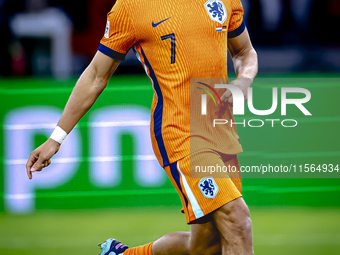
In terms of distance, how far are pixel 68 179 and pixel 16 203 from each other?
0.57 meters

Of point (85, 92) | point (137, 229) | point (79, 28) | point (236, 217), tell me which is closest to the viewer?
point (236, 217)

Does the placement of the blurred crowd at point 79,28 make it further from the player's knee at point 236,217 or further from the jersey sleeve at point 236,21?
the player's knee at point 236,217

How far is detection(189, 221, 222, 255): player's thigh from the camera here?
2.77 meters

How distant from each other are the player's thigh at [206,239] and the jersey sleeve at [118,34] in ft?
3.28

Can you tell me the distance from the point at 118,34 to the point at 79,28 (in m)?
6.06

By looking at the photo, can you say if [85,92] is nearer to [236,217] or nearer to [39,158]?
[39,158]

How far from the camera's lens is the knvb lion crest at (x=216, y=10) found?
8.70 feet

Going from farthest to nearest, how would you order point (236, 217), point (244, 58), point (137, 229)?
point (137, 229) → point (244, 58) → point (236, 217)

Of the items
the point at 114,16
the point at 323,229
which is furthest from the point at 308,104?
the point at 114,16

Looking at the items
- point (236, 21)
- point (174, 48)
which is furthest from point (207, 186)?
point (236, 21)

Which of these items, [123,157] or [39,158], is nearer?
[39,158]

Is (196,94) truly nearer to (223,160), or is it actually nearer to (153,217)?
(223,160)

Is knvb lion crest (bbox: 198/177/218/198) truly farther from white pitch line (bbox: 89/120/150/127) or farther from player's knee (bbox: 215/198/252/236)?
white pitch line (bbox: 89/120/150/127)

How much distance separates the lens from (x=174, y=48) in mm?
2604
